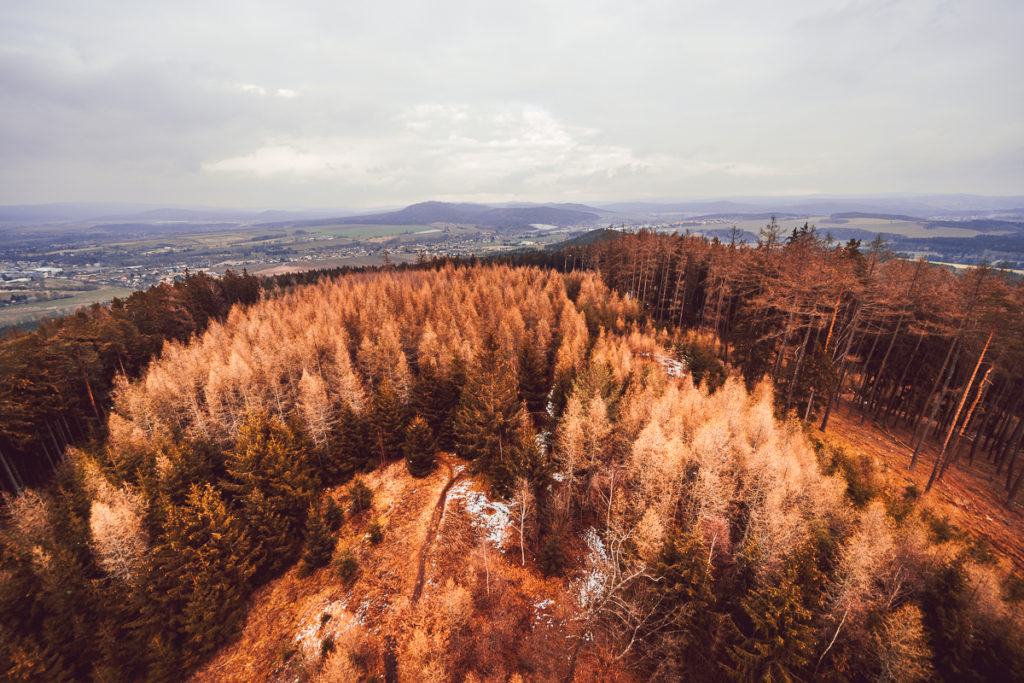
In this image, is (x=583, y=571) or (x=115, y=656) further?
(x=583, y=571)

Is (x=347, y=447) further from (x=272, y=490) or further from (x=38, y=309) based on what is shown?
(x=38, y=309)

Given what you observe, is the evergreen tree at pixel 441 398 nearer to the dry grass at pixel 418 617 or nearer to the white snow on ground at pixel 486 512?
the white snow on ground at pixel 486 512

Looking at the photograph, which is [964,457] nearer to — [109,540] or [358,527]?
[358,527]

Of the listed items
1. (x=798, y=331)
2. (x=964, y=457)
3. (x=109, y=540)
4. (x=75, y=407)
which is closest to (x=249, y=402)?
(x=109, y=540)

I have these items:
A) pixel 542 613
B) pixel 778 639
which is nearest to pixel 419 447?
pixel 542 613

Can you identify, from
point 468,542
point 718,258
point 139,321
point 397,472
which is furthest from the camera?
point 139,321

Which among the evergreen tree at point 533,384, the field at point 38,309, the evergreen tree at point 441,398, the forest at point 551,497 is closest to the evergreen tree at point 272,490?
the forest at point 551,497

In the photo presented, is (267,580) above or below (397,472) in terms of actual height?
below
